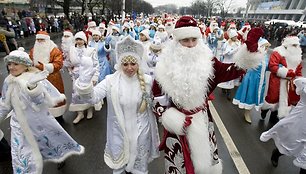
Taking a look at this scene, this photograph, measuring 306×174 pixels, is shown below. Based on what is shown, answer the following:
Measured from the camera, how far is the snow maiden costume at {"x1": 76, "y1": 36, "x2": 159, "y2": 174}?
3.11 meters

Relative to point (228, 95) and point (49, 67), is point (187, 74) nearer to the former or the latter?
point (49, 67)

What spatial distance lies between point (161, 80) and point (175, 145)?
68cm

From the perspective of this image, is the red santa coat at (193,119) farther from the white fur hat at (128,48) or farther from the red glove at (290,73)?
the red glove at (290,73)

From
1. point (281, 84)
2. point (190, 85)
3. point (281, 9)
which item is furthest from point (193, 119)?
point (281, 9)

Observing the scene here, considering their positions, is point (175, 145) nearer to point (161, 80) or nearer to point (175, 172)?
point (175, 172)

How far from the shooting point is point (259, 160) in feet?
14.8

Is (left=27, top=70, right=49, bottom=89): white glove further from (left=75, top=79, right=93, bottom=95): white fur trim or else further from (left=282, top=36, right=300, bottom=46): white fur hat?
(left=282, top=36, right=300, bottom=46): white fur hat

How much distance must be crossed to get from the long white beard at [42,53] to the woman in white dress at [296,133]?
404 centimetres

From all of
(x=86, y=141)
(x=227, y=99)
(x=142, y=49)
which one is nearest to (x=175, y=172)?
(x=142, y=49)

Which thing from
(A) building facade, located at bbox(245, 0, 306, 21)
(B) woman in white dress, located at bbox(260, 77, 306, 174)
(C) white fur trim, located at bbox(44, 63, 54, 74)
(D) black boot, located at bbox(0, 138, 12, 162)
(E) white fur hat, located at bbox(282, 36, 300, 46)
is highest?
(A) building facade, located at bbox(245, 0, 306, 21)

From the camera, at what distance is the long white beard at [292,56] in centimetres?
531

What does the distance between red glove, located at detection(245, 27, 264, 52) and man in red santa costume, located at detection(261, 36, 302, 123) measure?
2.96m

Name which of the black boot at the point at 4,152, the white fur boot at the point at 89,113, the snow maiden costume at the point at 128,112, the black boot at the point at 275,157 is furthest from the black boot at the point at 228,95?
the black boot at the point at 4,152

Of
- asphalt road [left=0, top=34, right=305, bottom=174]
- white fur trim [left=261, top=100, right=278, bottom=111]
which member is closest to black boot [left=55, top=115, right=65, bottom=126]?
asphalt road [left=0, top=34, right=305, bottom=174]
